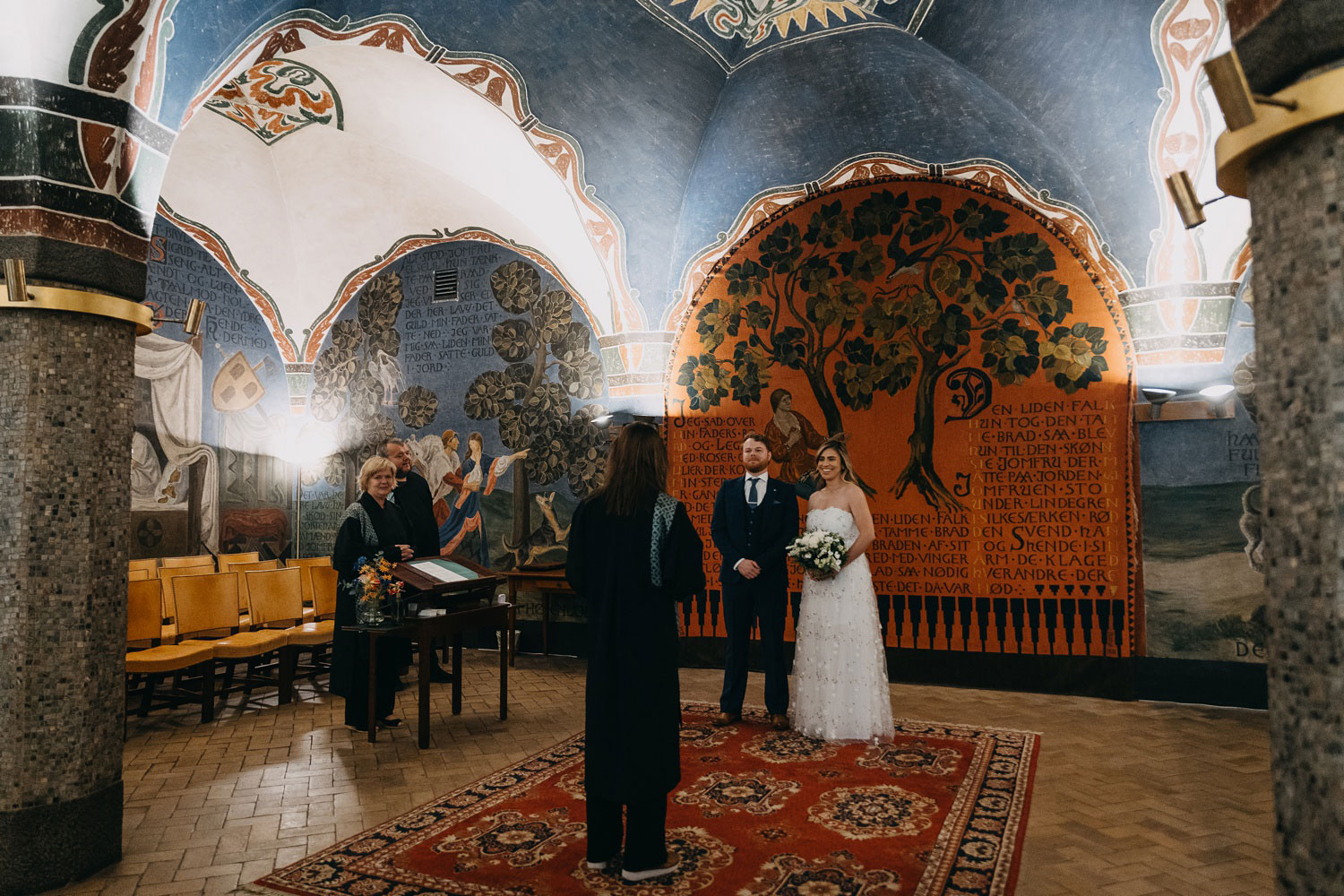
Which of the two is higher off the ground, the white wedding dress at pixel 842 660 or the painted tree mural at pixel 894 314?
the painted tree mural at pixel 894 314

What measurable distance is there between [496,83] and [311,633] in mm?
4644

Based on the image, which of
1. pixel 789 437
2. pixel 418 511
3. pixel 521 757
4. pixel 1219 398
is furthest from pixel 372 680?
pixel 1219 398

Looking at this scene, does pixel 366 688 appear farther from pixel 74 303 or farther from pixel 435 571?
pixel 74 303

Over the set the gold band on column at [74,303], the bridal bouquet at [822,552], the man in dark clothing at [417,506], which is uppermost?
the gold band on column at [74,303]

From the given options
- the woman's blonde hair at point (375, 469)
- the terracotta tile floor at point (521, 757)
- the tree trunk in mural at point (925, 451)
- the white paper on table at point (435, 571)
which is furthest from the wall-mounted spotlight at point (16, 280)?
the tree trunk in mural at point (925, 451)

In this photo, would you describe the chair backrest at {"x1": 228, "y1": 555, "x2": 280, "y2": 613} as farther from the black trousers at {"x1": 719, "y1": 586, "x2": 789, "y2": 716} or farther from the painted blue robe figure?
the black trousers at {"x1": 719, "y1": 586, "x2": 789, "y2": 716}

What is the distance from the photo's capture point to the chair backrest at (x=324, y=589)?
25.6 feet

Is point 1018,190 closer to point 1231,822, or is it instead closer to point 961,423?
point 961,423

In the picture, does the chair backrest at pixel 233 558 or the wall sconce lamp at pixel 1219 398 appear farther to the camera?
the chair backrest at pixel 233 558

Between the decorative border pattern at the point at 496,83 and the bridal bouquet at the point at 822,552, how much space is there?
12.2ft

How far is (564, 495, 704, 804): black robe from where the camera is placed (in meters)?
3.10

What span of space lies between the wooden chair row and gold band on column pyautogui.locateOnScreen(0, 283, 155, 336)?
262 cm

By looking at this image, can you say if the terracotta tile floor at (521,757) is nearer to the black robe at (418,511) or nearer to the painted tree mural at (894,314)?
the black robe at (418,511)

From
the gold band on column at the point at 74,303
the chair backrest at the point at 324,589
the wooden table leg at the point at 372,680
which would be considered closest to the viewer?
the gold band on column at the point at 74,303
